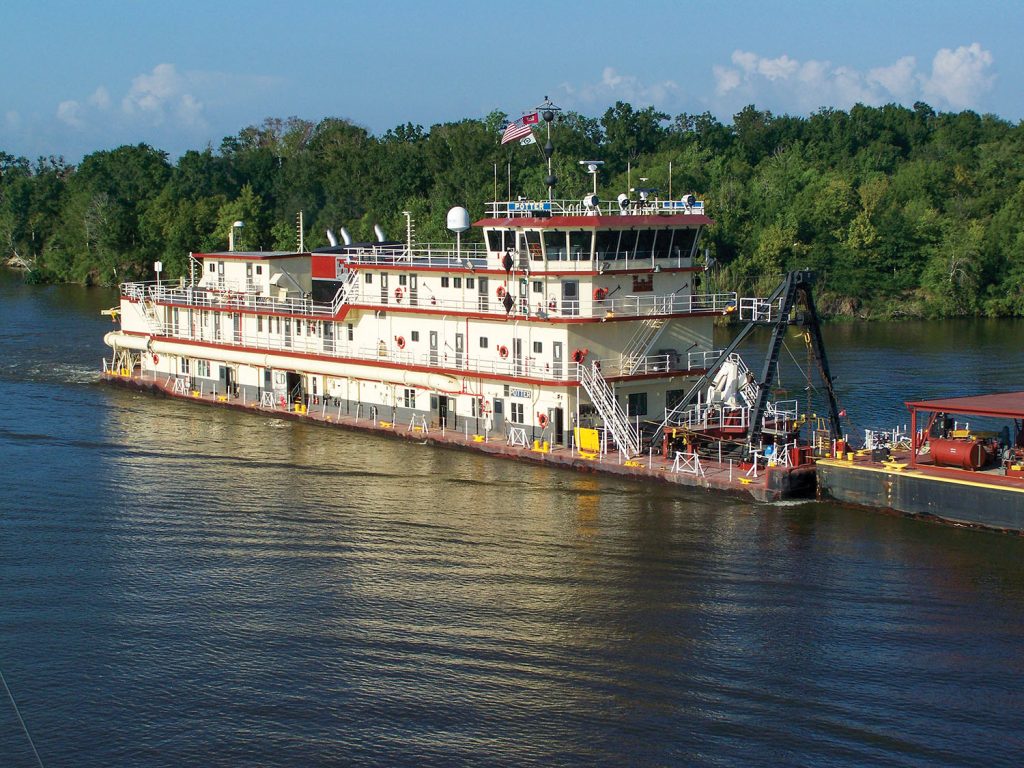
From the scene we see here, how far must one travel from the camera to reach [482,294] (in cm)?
5059

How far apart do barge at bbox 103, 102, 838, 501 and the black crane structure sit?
8cm

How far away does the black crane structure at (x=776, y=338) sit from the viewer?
43.6 meters

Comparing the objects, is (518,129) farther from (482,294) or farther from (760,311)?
(760,311)

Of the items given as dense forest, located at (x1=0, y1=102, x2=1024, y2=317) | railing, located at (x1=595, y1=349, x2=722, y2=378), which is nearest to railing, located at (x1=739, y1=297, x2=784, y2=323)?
railing, located at (x1=595, y1=349, x2=722, y2=378)

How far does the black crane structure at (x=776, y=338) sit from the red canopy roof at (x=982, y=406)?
505cm

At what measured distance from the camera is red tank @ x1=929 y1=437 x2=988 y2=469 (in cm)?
3834

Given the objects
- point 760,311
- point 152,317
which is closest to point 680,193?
point 152,317

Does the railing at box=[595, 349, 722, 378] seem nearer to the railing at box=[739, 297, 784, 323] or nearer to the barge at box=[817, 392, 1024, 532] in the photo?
the railing at box=[739, 297, 784, 323]

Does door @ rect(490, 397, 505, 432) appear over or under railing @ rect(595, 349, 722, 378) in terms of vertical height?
Result: under

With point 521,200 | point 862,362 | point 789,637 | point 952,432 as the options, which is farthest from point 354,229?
point 789,637

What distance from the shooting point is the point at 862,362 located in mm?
73812

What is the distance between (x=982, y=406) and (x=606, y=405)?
13.1 metres

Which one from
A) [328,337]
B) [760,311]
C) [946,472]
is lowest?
[946,472]

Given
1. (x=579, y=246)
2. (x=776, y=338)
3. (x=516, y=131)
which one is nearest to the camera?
(x=776, y=338)
